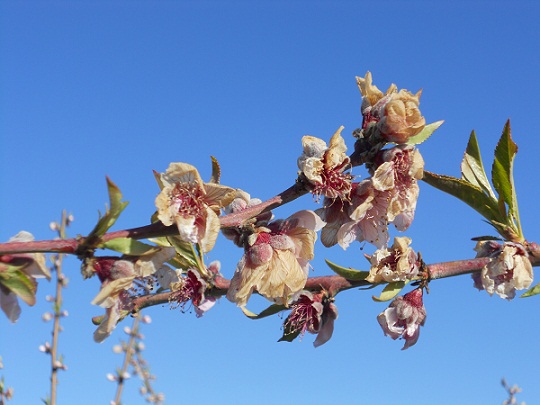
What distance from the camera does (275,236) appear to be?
5.63ft

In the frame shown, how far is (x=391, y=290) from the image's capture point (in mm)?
1965

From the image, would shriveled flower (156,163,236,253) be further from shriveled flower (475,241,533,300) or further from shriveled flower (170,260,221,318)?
shriveled flower (475,241,533,300)

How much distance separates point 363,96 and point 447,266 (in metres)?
0.59

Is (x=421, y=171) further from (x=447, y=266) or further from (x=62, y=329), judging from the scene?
(x=62, y=329)

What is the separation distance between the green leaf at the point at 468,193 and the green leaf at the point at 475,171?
4cm

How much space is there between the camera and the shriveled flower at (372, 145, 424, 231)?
1604 millimetres

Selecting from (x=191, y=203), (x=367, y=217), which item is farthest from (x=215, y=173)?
(x=367, y=217)

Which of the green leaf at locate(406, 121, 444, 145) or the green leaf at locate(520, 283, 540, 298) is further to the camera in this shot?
the green leaf at locate(520, 283, 540, 298)

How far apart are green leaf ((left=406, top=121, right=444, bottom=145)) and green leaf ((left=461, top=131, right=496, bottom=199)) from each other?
331mm

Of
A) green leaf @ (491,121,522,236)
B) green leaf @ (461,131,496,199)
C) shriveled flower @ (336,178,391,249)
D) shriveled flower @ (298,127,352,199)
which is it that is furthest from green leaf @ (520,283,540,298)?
shriveled flower @ (298,127,352,199)

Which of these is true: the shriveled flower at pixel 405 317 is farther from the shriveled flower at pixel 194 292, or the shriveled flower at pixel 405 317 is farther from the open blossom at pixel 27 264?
the open blossom at pixel 27 264

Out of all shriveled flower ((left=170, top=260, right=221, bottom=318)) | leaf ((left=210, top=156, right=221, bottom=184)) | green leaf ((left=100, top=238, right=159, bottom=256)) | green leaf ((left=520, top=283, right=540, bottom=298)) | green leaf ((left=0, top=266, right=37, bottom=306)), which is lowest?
green leaf ((left=0, top=266, right=37, bottom=306))

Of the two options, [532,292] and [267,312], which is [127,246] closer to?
[267,312]

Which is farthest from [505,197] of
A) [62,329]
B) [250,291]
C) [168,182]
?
[62,329]
